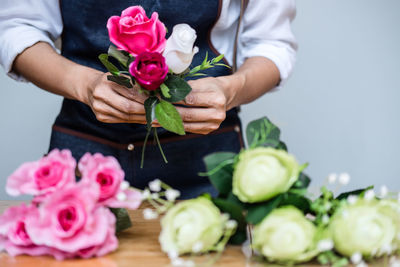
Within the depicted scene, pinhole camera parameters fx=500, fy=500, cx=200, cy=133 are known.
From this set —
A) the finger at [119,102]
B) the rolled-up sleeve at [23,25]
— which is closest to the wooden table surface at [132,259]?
the finger at [119,102]

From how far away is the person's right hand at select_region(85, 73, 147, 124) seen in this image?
852mm

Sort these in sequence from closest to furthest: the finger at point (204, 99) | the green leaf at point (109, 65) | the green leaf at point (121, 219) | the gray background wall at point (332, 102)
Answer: the green leaf at point (121, 219), the green leaf at point (109, 65), the finger at point (204, 99), the gray background wall at point (332, 102)

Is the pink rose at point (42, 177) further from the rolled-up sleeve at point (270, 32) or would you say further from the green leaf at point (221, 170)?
the rolled-up sleeve at point (270, 32)

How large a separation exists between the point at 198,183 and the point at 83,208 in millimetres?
572

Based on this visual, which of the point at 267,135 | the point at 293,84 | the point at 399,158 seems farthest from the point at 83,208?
the point at 399,158

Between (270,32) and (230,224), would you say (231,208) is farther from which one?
(270,32)

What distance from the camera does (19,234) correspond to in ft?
1.95

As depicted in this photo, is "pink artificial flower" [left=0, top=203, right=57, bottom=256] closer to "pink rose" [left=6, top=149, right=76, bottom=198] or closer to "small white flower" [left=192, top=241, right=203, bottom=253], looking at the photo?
"pink rose" [left=6, top=149, right=76, bottom=198]

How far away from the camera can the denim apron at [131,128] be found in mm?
1066

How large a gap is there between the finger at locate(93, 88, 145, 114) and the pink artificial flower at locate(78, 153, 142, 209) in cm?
24

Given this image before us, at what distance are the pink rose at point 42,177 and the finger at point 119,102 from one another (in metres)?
0.26

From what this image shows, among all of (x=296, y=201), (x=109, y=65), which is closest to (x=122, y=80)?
(x=109, y=65)

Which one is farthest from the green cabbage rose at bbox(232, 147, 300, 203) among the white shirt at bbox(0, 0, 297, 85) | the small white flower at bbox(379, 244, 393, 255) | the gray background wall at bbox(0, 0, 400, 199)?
the gray background wall at bbox(0, 0, 400, 199)

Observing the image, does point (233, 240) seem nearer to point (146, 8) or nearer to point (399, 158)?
point (146, 8)
